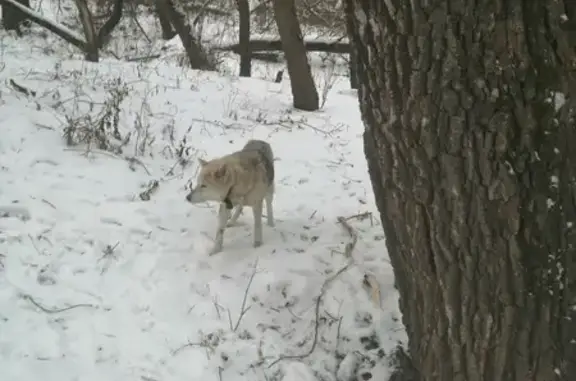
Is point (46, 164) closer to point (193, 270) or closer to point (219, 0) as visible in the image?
point (193, 270)

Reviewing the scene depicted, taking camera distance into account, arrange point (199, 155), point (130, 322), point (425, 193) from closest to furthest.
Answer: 1. point (425, 193)
2. point (130, 322)
3. point (199, 155)

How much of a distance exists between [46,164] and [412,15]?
4621 millimetres

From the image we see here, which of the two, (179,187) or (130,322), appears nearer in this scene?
(130,322)

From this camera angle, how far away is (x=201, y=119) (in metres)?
8.26

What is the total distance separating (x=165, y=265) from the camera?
486 centimetres

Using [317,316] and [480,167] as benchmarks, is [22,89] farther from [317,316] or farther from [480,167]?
[480,167]

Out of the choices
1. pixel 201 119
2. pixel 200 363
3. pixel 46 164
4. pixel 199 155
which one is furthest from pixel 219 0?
pixel 200 363

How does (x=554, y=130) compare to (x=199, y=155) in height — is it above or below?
above

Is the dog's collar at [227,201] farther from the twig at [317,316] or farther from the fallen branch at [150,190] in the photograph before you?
the twig at [317,316]

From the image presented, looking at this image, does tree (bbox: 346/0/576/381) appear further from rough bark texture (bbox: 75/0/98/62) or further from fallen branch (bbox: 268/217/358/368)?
rough bark texture (bbox: 75/0/98/62)

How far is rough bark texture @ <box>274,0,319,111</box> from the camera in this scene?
9758mm

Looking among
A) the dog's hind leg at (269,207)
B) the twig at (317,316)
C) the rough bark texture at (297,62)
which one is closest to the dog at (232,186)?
the dog's hind leg at (269,207)

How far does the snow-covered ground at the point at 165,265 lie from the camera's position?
3.97 metres

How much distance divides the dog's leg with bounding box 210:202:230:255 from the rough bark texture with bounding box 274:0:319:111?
490cm
